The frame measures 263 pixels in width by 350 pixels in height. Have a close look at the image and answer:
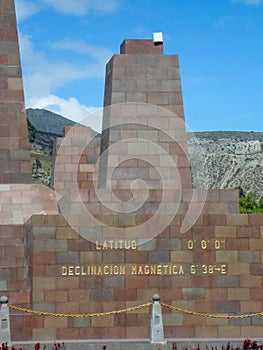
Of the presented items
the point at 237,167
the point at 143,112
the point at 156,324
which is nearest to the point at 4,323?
the point at 156,324

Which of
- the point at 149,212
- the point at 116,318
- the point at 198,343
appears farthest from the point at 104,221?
the point at 198,343

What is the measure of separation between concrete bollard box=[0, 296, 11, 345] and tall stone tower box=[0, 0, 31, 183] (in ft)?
16.3

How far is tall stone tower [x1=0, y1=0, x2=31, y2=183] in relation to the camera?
55.0ft

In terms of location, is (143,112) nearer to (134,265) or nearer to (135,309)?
(134,265)

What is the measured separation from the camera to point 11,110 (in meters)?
17.0

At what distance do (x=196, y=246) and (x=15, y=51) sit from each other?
750cm

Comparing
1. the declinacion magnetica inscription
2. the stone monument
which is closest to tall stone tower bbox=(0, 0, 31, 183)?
the stone monument

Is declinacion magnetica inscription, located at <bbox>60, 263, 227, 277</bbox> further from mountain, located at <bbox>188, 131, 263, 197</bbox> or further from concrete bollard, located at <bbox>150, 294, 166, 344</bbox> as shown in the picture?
mountain, located at <bbox>188, 131, 263, 197</bbox>

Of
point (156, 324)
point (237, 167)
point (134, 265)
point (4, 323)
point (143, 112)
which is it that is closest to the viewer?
point (4, 323)

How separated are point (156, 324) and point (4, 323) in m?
2.95

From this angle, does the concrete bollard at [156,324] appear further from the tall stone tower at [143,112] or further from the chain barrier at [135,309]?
the tall stone tower at [143,112]

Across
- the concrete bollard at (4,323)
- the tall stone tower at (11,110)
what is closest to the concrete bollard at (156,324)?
the concrete bollard at (4,323)

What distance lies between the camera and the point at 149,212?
14.0 m

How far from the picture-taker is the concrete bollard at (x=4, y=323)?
40.3 ft
